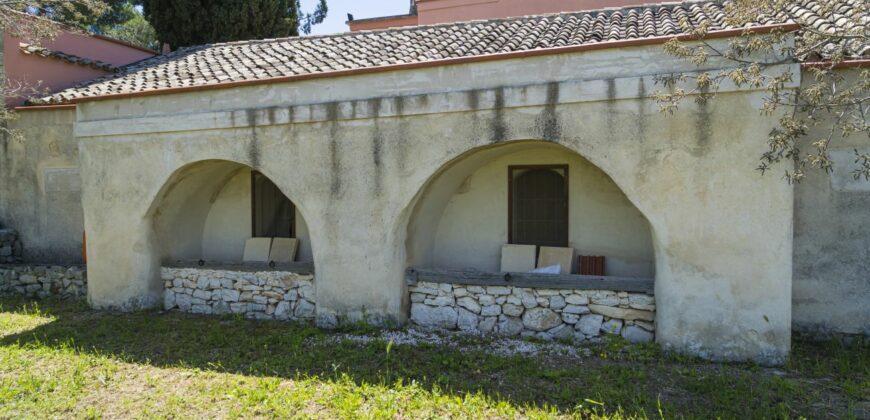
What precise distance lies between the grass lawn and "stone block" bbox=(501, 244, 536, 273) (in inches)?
61.6

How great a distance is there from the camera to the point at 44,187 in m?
10.5

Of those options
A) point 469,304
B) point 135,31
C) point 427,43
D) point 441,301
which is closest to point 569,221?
point 469,304

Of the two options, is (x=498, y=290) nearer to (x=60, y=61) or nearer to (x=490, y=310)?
(x=490, y=310)

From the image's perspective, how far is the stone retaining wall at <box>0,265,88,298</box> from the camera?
9.84 m

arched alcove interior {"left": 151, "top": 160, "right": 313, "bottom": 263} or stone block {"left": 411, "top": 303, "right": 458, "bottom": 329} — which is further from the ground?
arched alcove interior {"left": 151, "top": 160, "right": 313, "bottom": 263}

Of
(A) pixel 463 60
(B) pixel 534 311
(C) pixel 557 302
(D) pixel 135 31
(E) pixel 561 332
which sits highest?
(D) pixel 135 31

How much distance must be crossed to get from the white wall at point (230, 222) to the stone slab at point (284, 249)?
2.12ft

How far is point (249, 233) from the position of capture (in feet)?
31.6

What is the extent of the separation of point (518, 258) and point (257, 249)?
14.8ft

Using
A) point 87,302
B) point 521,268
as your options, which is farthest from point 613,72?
point 87,302

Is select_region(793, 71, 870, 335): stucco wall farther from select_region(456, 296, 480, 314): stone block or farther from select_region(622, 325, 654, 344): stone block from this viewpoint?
select_region(456, 296, 480, 314): stone block

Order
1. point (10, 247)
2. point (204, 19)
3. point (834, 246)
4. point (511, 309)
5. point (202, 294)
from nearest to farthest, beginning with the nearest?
point (834, 246) < point (511, 309) < point (202, 294) < point (10, 247) < point (204, 19)

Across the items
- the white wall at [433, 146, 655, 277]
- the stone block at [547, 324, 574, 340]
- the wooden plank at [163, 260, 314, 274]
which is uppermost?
the white wall at [433, 146, 655, 277]

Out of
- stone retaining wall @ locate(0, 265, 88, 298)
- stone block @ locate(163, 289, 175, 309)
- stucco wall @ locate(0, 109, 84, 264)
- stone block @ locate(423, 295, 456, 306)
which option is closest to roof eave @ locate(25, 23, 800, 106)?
stucco wall @ locate(0, 109, 84, 264)
